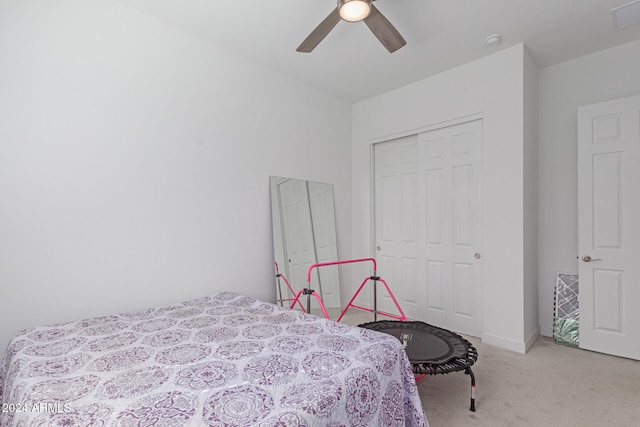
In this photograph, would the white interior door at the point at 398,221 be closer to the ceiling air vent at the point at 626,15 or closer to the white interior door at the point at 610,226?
the white interior door at the point at 610,226

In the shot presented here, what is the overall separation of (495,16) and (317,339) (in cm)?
268

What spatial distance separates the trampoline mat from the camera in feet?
6.50

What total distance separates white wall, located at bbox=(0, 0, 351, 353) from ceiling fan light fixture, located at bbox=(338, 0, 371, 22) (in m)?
1.35

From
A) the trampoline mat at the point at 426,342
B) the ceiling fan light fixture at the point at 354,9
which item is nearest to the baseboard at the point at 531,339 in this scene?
the trampoline mat at the point at 426,342

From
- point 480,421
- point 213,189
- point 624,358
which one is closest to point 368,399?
point 480,421

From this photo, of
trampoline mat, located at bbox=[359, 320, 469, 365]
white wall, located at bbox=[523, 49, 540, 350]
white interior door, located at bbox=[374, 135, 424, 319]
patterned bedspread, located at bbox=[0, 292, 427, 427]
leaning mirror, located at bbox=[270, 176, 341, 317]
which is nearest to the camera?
patterned bedspread, located at bbox=[0, 292, 427, 427]

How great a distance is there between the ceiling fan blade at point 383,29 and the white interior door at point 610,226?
6.67ft

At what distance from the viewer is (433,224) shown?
11.2 feet

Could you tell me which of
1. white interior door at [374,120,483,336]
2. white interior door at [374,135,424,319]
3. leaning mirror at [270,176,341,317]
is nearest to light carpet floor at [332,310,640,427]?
white interior door at [374,120,483,336]

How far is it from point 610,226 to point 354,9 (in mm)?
2824

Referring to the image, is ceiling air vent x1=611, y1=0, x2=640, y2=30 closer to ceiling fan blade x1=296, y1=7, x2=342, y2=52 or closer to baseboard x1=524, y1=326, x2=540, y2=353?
ceiling fan blade x1=296, y1=7, x2=342, y2=52

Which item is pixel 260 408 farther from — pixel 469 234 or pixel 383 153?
pixel 383 153

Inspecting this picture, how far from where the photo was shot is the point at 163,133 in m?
2.37

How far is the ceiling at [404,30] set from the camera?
7.36ft
